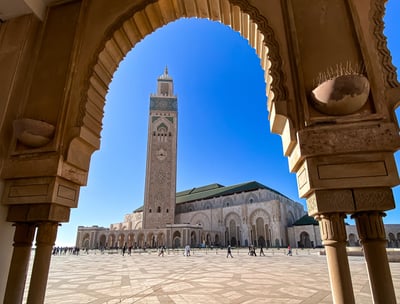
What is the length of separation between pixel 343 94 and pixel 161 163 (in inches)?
1559

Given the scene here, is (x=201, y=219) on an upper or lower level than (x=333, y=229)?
upper

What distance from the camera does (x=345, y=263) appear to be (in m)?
1.49

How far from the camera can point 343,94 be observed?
1533mm

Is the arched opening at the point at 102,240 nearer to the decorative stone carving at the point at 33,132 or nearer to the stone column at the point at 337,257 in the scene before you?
the decorative stone carving at the point at 33,132

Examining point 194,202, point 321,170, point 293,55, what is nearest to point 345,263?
point 321,170

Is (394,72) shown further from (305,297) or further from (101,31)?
(305,297)

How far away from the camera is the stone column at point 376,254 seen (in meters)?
1.36

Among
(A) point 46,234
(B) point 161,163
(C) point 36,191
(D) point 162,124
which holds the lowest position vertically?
(A) point 46,234

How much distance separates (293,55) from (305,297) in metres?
3.46

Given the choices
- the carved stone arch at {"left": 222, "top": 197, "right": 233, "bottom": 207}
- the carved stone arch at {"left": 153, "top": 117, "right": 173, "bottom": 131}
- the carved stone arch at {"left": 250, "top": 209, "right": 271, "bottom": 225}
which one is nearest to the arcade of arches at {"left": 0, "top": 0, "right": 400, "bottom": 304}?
the carved stone arch at {"left": 250, "top": 209, "right": 271, "bottom": 225}

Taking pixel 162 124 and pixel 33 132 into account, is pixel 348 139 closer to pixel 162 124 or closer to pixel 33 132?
pixel 33 132

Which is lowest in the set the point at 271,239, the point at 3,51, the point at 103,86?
the point at 271,239

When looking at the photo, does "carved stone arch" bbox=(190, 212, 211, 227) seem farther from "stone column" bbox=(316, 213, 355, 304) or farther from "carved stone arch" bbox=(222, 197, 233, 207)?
"stone column" bbox=(316, 213, 355, 304)

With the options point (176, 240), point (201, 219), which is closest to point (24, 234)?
point (176, 240)
